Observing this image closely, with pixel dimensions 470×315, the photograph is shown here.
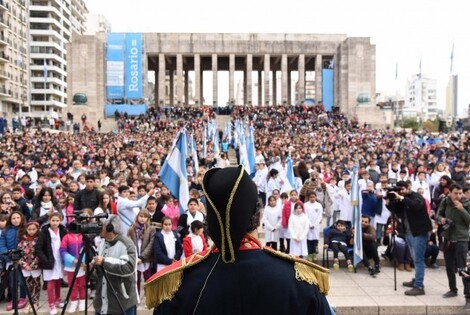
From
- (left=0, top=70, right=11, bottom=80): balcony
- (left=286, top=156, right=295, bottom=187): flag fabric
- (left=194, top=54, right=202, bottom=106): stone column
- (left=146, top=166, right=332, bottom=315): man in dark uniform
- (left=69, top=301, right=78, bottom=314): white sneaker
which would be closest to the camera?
(left=146, top=166, right=332, bottom=315): man in dark uniform

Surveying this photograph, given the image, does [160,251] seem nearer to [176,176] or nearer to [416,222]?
[176,176]

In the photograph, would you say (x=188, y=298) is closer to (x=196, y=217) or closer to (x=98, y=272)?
(x=98, y=272)

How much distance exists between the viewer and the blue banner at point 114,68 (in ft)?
151

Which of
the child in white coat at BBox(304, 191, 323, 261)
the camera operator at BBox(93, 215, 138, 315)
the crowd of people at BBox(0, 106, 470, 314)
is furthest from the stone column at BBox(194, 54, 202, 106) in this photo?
the camera operator at BBox(93, 215, 138, 315)

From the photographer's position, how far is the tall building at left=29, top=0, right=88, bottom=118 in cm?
7668

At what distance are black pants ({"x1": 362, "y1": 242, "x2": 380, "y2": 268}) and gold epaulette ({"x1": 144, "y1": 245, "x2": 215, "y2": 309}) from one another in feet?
25.7

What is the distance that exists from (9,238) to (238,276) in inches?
248

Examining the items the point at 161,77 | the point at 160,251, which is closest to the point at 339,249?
the point at 160,251

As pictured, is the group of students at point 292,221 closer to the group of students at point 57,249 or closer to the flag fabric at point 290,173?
the flag fabric at point 290,173

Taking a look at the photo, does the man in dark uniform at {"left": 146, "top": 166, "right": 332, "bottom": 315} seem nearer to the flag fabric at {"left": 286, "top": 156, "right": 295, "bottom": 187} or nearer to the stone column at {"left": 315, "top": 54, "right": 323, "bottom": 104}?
the flag fabric at {"left": 286, "top": 156, "right": 295, "bottom": 187}

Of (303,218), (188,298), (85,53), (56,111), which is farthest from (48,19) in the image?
(188,298)

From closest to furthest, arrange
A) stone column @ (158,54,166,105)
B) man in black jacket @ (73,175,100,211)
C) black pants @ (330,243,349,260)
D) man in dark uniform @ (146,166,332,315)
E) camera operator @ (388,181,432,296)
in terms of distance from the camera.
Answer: man in dark uniform @ (146,166,332,315) < camera operator @ (388,181,432,296) < man in black jacket @ (73,175,100,211) < black pants @ (330,243,349,260) < stone column @ (158,54,166,105)

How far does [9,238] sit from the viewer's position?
736cm

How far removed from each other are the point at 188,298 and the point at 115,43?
154 ft
